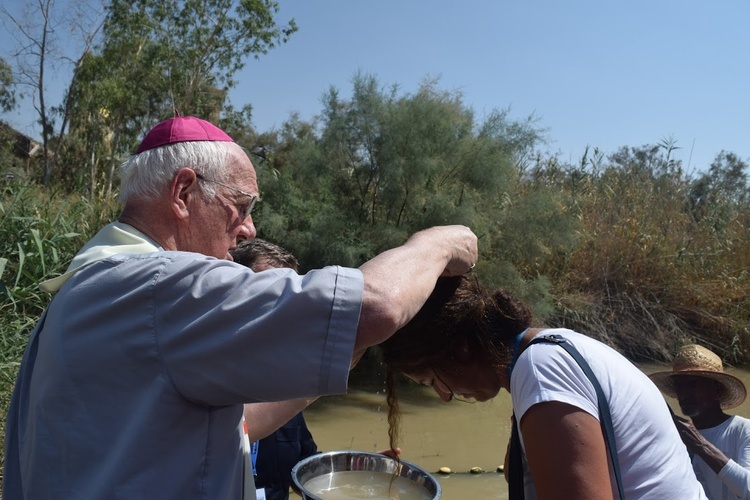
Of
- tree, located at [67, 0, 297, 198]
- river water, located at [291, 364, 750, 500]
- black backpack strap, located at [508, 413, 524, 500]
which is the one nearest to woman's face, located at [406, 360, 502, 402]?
black backpack strap, located at [508, 413, 524, 500]

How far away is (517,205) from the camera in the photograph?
428 inches

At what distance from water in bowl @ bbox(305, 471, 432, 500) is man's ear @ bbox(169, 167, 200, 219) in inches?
33.4

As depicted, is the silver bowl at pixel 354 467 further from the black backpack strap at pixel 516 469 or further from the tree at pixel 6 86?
the tree at pixel 6 86

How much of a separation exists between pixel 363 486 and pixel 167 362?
0.99m

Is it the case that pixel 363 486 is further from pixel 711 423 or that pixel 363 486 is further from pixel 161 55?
pixel 161 55

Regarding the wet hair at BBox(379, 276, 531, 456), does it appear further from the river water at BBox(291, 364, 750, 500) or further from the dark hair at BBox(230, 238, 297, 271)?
the river water at BBox(291, 364, 750, 500)

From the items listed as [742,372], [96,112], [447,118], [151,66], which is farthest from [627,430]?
[96,112]

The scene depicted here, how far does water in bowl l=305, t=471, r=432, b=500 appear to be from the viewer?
195 cm

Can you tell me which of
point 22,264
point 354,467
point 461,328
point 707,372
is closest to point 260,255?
point 354,467

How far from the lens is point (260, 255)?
3043 millimetres

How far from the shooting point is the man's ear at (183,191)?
156 centimetres

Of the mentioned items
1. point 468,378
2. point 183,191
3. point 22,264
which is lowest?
point 22,264

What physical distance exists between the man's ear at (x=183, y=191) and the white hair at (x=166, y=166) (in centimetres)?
1

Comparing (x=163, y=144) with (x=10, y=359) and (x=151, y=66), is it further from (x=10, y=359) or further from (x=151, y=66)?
(x=151, y=66)
